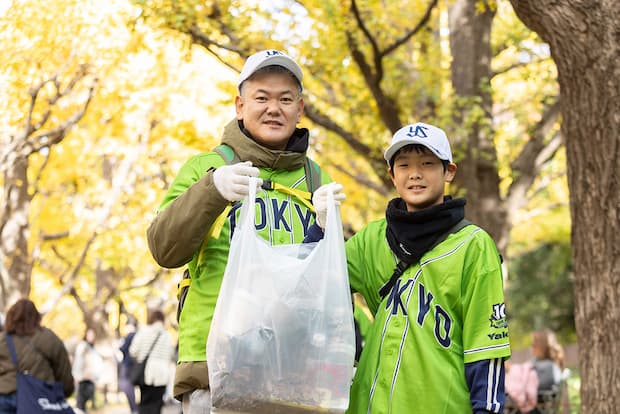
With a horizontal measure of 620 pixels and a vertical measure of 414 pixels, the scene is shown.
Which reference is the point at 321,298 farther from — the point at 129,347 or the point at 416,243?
the point at 129,347

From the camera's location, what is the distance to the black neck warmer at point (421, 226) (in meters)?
3.29

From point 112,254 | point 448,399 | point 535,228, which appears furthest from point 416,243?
point 535,228

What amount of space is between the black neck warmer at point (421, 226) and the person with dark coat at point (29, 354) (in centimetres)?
543

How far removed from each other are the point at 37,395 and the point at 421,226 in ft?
17.8

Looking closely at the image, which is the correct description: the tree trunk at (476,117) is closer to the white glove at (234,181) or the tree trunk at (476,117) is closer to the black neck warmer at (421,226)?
the black neck warmer at (421,226)

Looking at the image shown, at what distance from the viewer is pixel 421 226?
10.9 ft

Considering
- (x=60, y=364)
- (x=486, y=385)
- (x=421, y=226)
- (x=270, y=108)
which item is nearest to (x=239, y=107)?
(x=270, y=108)

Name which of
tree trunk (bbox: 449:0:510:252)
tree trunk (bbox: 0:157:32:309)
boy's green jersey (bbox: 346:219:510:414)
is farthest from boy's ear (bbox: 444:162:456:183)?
tree trunk (bbox: 0:157:32:309)

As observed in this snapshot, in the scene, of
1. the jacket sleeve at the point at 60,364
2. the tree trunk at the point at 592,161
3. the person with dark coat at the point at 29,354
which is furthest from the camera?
the jacket sleeve at the point at 60,364

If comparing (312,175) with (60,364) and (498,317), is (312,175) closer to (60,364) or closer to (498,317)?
(498,317)

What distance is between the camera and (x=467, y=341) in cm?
316

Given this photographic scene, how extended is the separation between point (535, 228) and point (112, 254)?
11033 mm

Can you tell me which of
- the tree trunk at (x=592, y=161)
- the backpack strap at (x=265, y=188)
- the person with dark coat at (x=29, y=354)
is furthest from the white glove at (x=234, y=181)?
the person with dark coat at (x=29, y=354)

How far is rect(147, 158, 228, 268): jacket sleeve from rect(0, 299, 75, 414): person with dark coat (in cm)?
522
